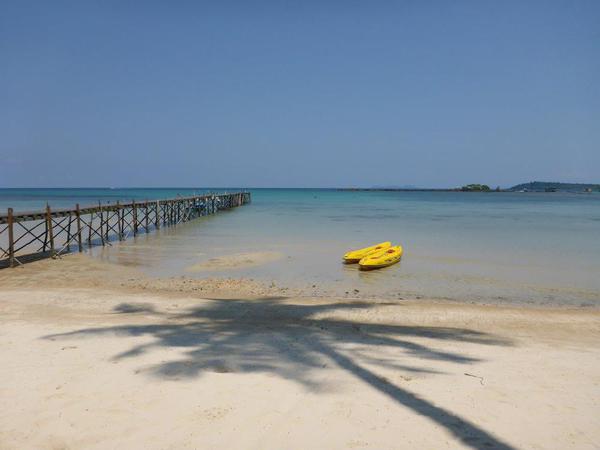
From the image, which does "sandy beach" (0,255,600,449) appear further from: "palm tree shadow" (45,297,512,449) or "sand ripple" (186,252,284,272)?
"sand ripple" (186,252,284,272)

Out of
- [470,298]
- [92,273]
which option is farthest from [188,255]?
[470,298]

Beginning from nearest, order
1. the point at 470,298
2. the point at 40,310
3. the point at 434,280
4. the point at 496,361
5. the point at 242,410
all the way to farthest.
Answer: the point at 242,410, the point at 496,361, the point at 40,310, the point at 470,298, the point at 434,280

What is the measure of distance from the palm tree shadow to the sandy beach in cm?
3

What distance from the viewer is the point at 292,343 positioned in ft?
21.7

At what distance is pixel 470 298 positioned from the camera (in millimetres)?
11234

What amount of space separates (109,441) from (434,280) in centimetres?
1100

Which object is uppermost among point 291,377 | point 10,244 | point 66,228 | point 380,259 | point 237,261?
point 10,244

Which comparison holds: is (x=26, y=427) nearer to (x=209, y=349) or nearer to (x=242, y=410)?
(x=242, y=410)

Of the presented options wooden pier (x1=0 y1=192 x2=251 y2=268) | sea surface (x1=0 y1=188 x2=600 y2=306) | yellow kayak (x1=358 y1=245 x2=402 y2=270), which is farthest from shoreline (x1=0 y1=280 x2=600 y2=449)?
wooden pier (x1=0 y1=192 x2=251 y2=268)

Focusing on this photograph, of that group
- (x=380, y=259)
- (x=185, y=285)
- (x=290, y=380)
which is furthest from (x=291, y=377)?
(x=380, y=259)

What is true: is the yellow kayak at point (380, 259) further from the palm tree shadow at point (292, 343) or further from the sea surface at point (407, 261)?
the palm tree shadow at point (292, 343)

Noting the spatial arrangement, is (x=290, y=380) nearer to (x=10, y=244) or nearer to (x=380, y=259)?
(x=380, y=259)

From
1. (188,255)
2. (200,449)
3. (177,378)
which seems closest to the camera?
(200,449)

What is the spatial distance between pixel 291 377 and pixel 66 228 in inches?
950
